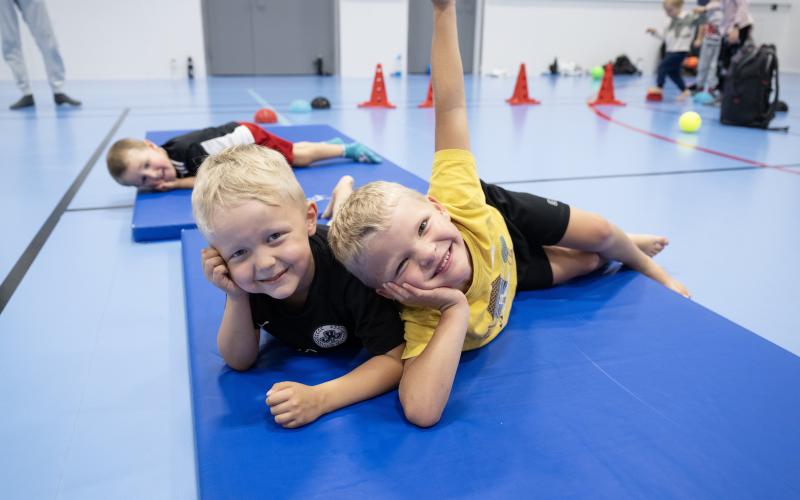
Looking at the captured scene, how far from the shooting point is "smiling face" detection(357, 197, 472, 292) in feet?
4.00

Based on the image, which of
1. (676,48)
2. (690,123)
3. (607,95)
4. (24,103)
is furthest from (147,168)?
(676,48)

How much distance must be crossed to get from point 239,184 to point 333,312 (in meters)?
0.40

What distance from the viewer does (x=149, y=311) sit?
6.34 ft

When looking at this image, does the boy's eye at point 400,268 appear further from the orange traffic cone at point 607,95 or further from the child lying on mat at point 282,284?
the orange traffic cone at point 607,95

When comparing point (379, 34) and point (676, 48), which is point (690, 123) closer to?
point (676, 48)

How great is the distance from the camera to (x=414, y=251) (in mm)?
1238

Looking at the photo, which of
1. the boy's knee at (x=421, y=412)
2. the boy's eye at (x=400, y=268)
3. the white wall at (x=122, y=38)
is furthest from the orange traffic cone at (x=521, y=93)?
the boy's knee at (x=421, y=412)

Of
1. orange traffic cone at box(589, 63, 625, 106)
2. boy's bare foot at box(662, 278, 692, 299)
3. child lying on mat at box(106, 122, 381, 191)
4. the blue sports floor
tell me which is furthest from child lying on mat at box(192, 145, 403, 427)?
orange traffic cone at box(589, 63, 625, 106)

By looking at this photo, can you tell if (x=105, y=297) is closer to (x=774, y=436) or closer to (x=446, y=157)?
(x=446, y=157)

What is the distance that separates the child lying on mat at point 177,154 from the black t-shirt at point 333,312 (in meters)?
1.85

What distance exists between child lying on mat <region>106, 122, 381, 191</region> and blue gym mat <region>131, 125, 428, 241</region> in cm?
7

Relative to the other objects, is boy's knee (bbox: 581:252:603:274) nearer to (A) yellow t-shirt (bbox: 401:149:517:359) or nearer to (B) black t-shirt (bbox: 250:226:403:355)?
(A) yellow t-shirt (bbox: 401:149:517:359)

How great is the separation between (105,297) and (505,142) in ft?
11.4

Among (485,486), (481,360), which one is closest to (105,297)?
(481,360)
